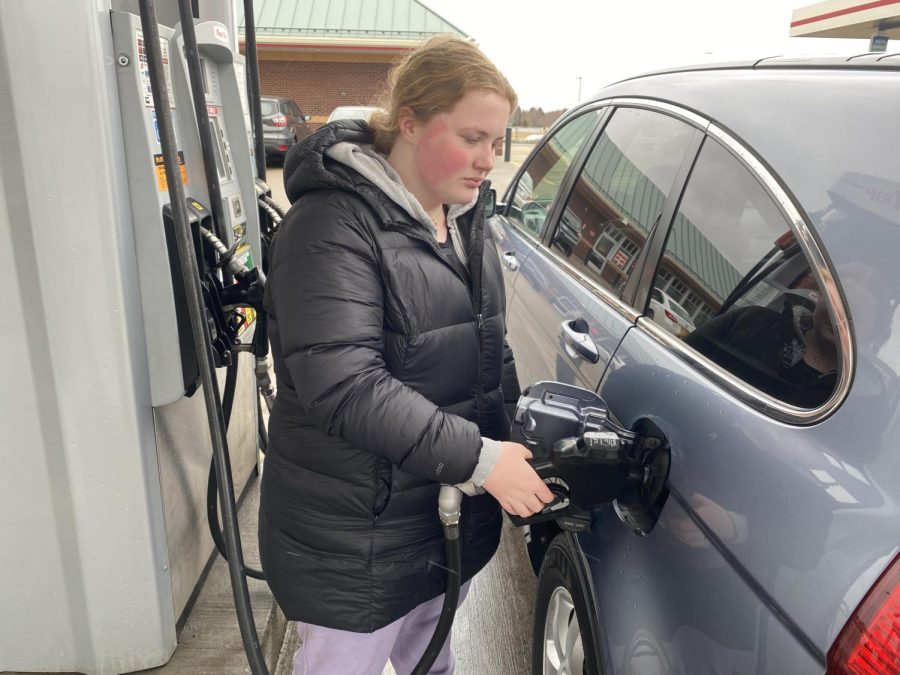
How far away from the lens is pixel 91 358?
1.77 m

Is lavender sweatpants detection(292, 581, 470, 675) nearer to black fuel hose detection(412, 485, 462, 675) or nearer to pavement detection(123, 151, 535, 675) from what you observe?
black fuel hose detection(412, 485, 462, 675)

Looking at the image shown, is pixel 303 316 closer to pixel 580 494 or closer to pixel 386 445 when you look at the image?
pixel 386 445

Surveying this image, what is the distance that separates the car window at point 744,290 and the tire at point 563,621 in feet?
2.08

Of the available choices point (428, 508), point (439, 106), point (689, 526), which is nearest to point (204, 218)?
point (439, 106)

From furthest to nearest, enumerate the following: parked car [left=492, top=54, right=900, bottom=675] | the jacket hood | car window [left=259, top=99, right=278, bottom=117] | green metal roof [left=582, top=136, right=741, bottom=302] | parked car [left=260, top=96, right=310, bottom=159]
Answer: car window [left=259, top=99, right=278, bottom=117], parked car [left=260, top=96, right=310, bottom=159], green metal roof [left=582, top=136, right=741, bottom=302], the jacket hood, parked car [left=492, top=54, right=900, bottom=675]

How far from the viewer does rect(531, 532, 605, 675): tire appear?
62.9 inches

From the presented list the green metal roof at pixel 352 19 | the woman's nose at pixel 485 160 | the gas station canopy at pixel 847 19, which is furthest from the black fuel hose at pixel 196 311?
the green metal roof at pixel 352 19

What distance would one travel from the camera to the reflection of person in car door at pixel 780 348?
112 centimetres

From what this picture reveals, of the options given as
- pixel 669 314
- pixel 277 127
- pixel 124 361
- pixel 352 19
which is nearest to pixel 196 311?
pixel 124 361

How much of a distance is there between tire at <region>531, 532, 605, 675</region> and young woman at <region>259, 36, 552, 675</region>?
29 cm

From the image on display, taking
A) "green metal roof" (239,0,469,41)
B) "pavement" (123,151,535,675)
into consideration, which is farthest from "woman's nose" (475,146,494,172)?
"green metal roof" (239,0,469,41)

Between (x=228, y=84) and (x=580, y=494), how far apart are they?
5.87 ft

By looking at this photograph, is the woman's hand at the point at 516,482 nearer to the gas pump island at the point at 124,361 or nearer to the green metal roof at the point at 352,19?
the gas pump island at the point at 124,361

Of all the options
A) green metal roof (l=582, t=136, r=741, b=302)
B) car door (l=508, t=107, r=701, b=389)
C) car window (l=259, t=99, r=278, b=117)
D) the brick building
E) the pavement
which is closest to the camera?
green metal roof (l=582, t=136, r=741, b=302)
